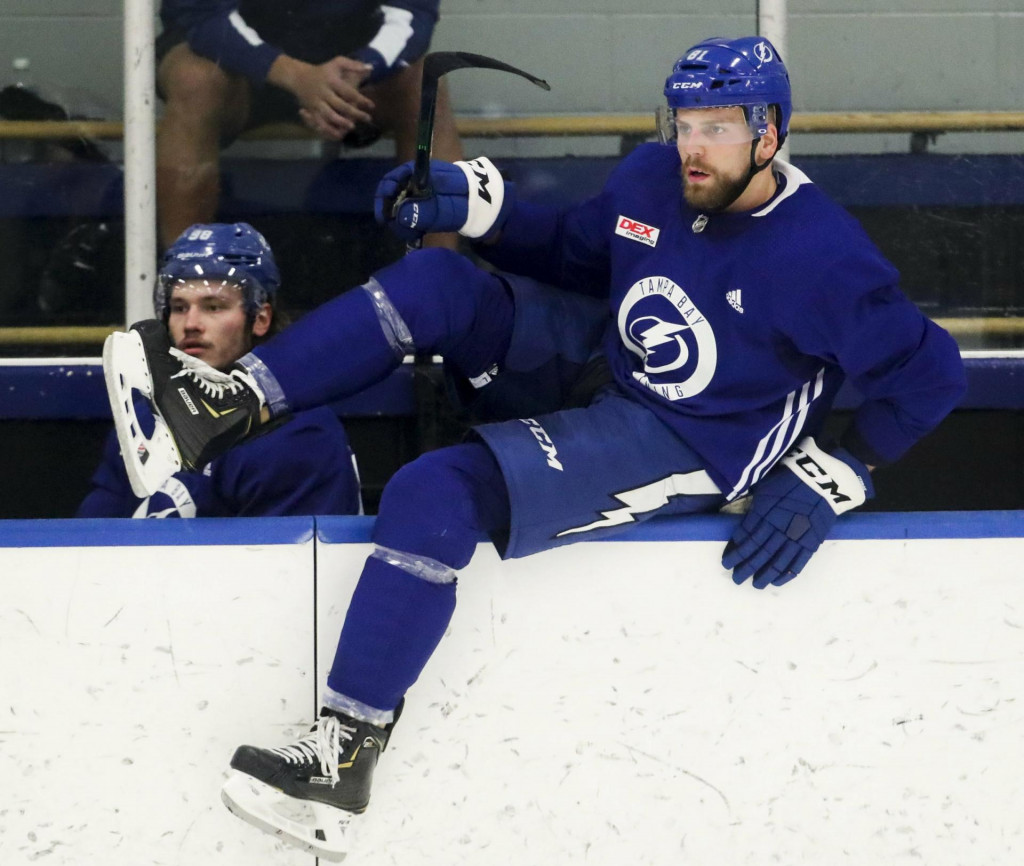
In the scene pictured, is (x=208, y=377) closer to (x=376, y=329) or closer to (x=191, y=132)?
(x=376, y=329)

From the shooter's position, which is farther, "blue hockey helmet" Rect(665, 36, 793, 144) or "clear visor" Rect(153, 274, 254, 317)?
"clear visor" Rect(153, 274, 254, 317)

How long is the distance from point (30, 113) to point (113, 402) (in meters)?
1.00

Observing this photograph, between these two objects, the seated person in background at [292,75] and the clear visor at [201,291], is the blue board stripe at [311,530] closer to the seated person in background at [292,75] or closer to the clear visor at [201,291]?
the clear visor at [201,291]

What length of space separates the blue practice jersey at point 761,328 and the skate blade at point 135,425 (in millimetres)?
530

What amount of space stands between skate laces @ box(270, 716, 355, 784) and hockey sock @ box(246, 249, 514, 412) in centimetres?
35

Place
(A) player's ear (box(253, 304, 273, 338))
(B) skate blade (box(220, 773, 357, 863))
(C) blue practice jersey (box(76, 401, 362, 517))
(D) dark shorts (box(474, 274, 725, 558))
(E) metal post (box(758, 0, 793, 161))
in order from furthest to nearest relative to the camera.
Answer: (E) metal post (box(758, 0, 793, 161)) < (A) player's ear (box(253, 304, 273, 338)) < (C) blue practice jersey (box(76, 401, 362, 517)) < (D) dark shorts (box(474, 274, 725, 558)) < (B) skate blade (box(220, 773, 357, 863))

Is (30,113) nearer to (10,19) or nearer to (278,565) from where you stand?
(10,19)

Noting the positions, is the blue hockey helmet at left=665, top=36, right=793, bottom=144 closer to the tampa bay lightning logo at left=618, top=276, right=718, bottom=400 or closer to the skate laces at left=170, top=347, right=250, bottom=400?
the tampa bay lightning logo at left=618, top=276, right=718, bottom=400

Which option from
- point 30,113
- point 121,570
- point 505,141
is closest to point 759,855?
point 121,570

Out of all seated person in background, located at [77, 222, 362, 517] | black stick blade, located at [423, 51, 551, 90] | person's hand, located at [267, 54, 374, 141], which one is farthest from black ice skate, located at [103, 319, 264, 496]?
person's hand, located at [267, 54, 374, 141]

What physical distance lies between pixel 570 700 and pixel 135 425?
22.4 inches

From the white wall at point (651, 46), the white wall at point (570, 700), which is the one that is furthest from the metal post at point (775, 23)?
the white wall at point (570, 700)

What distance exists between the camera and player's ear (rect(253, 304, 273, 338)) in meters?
1.77

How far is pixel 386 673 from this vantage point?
4.53 feet
